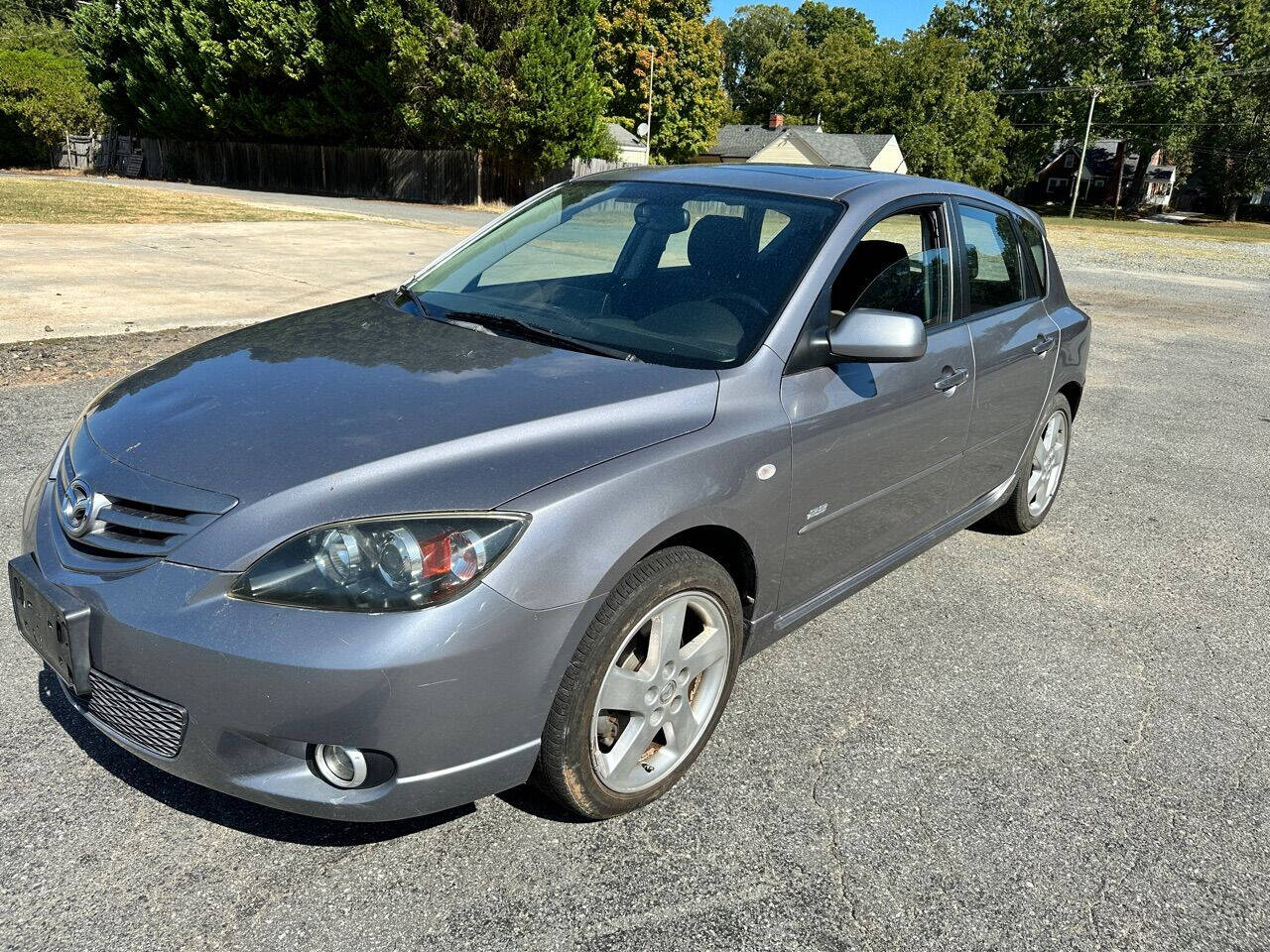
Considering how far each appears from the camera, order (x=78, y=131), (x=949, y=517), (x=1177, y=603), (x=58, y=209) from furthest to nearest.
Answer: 1. (x=78, y=131)
2. (x=58, y=209)
3. (x=1177, y=603)
4. (x=949, y=517)

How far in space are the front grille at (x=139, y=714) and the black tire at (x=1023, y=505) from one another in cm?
368

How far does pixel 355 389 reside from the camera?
105 inches

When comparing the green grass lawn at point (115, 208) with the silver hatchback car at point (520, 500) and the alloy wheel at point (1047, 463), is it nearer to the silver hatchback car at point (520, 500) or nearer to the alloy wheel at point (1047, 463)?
the silver hatchback car at point (520, 500)

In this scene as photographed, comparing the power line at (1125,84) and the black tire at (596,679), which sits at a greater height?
the power line at (1125,84)

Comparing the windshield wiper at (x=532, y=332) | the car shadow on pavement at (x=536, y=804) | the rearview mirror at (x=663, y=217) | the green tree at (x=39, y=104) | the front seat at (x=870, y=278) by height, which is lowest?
the car shadow on pavement at (x=536, y=804)

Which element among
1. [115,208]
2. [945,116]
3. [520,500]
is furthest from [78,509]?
[945,116]

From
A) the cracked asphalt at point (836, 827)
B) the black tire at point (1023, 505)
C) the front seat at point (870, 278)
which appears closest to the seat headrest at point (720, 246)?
the front seat at point (870, 278)

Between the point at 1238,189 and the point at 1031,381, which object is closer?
the point at 1031,381

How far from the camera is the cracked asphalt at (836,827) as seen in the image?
2.27 m

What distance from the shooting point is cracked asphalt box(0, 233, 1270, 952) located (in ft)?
7.45

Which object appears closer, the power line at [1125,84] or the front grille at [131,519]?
the front grille at [131,519]

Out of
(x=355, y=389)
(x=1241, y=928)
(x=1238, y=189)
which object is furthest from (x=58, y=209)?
(x=1238, y=189)

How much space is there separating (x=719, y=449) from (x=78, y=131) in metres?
52.1

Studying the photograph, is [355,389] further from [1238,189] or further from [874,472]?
[1238,189]
